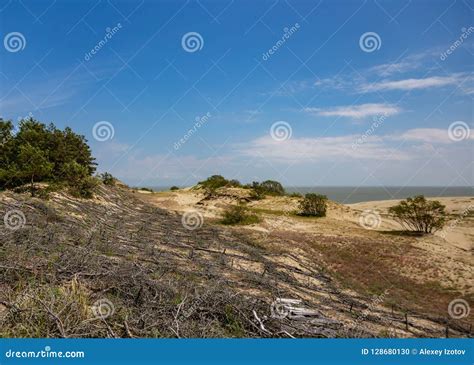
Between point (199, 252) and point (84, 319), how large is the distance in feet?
23.1

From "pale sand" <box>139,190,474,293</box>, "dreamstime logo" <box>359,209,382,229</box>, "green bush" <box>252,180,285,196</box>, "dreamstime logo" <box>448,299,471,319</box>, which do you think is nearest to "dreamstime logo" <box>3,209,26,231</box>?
"pale sand" <box>139,190,474,293</box>

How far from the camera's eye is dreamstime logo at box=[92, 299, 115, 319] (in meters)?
5.79

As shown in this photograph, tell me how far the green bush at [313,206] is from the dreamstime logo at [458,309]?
18.2m

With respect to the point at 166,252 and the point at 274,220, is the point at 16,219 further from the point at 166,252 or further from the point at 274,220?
the point at 274,220

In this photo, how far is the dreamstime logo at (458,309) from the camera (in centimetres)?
1020

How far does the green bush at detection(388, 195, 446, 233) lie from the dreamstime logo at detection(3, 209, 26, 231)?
21560 millimetres

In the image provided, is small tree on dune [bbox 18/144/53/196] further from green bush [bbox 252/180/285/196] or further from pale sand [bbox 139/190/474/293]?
green bush [bbox 252/180/285/196]

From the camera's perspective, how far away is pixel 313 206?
2992 centimetres

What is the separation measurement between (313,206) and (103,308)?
25.4 metres

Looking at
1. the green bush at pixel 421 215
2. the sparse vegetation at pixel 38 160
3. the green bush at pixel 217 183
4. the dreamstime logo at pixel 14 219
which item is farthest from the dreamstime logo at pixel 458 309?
the green bush at pixel 217 183

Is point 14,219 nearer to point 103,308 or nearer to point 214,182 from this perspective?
point 103,308

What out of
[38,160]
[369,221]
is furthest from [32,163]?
[369,221]

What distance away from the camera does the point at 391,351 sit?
547 centimetres

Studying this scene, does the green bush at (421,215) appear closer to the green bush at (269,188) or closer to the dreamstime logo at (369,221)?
the dreamstime logo at (369,221)
